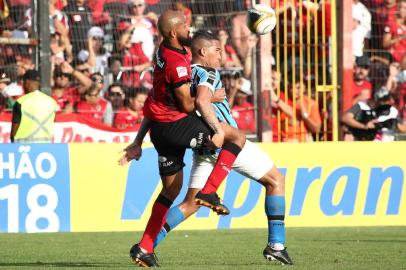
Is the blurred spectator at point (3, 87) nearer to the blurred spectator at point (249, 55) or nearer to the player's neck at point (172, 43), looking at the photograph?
the blurred spectator at point (249, 55)

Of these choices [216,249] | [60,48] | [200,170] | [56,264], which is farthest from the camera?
[60,48]

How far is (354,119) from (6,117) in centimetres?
586

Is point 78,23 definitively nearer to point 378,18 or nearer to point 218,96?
point 378,18

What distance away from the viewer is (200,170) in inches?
A: 373

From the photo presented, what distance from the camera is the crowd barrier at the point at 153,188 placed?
48.6 feet

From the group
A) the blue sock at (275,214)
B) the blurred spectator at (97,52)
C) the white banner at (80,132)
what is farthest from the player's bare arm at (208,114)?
the blurred spectator at (97,52)

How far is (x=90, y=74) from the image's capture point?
17.5 m

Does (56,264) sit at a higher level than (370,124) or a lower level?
higher

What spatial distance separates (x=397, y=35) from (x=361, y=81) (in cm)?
115

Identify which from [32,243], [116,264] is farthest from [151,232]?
[32,243]

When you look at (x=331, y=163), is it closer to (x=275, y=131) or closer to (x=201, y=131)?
(x=275, y=131)

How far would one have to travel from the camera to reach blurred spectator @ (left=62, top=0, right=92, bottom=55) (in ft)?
57.1

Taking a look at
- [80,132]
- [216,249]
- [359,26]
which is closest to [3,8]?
[80,132]

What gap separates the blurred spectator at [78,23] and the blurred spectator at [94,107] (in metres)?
0.72
